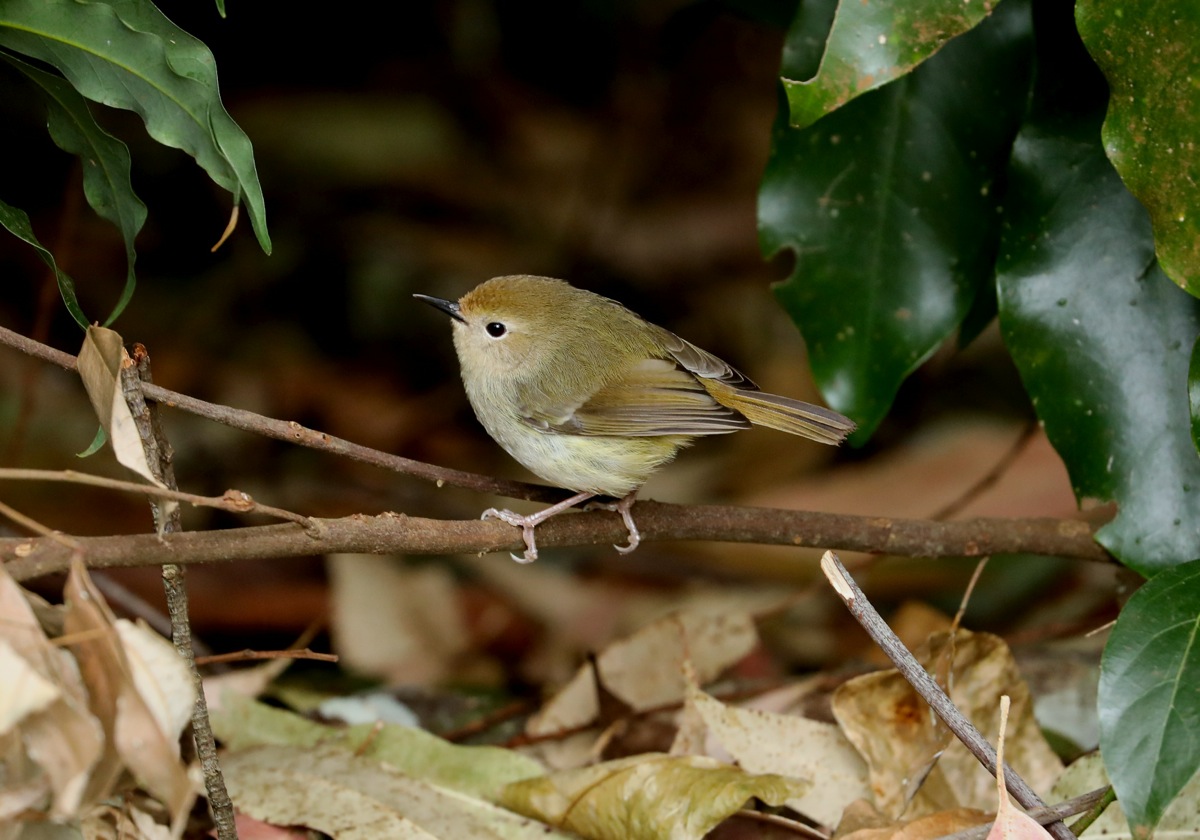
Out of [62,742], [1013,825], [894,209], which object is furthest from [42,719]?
[894,209]

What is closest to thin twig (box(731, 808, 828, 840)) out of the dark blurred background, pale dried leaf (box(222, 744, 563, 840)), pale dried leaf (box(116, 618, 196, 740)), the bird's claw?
pale dried leaf (box(222, 744, 563, 840))

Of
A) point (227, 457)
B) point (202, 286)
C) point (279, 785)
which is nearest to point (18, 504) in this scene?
point (227, 457)

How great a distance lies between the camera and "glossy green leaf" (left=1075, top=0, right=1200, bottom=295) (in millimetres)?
2240

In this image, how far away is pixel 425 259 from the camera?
5977 millimetres

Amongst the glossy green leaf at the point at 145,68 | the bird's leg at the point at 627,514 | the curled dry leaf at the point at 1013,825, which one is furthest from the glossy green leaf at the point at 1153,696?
the glossy green leaf at the point at 145,68

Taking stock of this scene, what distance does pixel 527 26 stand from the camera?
249 inches

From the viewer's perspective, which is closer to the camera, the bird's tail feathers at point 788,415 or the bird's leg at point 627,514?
the bird's leg at point 627,514

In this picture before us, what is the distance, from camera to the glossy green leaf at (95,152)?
2.23 m

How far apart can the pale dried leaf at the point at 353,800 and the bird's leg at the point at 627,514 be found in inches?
25.9

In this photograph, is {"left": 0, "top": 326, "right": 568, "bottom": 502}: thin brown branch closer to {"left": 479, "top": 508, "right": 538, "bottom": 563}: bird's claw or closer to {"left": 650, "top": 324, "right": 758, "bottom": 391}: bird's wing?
{"left": 479, "top": 508, "right": 538, "bottom": 563}: bird's claw

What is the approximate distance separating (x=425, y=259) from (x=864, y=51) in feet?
12.8

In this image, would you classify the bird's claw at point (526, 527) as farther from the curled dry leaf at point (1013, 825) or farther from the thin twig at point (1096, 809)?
the thin twig at point (1096, 809)

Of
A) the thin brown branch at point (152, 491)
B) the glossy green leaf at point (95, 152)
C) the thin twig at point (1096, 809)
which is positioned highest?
the glossy green leaf at point (95, 152)

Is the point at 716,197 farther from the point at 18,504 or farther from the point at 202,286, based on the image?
the point at 18,504
